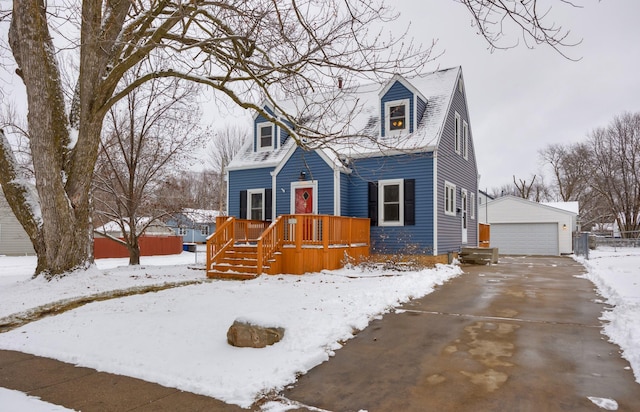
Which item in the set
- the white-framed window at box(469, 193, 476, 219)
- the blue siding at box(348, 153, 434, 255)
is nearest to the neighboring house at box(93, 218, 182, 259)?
the blue siding at box(348, 153, 434, 255)

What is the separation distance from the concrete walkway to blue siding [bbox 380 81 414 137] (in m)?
9.07

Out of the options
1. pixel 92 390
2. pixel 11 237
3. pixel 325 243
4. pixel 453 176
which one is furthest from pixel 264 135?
pixel 11 237

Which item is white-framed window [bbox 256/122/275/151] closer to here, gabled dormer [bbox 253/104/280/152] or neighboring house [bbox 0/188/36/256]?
gabled dormer [bbox 253/104/280/152]

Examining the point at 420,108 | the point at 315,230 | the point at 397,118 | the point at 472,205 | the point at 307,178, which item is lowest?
the point at 315,230

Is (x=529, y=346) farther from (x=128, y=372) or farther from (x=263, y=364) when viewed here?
(x=128, y=372)

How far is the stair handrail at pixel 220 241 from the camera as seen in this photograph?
36.0 feet

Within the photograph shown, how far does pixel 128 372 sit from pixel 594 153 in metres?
45.0

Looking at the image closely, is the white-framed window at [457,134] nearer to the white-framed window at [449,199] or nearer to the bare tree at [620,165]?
the white-framed window at [449,199]

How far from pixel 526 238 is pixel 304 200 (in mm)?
17411

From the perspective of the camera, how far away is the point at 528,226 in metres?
25.2

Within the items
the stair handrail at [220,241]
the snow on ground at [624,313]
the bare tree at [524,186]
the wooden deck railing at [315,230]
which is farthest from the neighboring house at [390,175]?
the bare tree at [524,186]

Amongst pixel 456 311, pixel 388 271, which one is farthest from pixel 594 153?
pixel 456 311

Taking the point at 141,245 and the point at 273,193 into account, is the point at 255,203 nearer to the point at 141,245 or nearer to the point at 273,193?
the point at 273,193

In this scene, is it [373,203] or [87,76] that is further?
[373,203]
